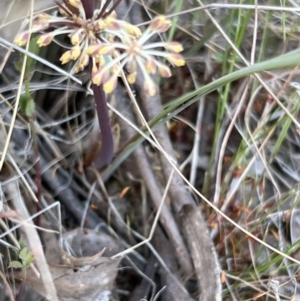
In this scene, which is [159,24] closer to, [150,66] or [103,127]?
[150,66]

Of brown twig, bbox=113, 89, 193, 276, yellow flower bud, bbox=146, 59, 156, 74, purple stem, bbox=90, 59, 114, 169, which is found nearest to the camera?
Answer: yellow flower bud, bbox=146, 59, 156, 74

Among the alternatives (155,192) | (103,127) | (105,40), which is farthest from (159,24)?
(155,192)

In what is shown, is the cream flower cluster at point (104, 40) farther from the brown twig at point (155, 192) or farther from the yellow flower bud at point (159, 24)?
the brown twig at point (155, 192)

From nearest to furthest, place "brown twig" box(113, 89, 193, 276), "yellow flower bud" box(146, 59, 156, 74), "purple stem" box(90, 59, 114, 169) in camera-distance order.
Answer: "yellow flower bud" box(146, 59, 156, 74) < "purple stem" box(90, 59, 114, 169) < "brown twig" box(113, 89, 193, 276)

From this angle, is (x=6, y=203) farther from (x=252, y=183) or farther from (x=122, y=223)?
(x=252, y=183)

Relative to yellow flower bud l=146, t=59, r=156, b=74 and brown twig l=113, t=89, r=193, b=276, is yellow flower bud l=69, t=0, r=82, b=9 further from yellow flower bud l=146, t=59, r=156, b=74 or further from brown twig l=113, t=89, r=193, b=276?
brown twig l=113, t=89, r=193, b=276

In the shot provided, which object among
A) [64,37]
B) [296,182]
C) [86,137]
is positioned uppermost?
[64,37]

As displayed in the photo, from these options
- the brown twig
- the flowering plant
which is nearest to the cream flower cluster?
the flowering plant

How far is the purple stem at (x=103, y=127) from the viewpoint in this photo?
0.64 m

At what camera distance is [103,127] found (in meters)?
0.71

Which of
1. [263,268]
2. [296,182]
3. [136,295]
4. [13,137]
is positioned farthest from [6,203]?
[296,182]

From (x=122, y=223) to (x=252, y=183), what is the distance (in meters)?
0.26

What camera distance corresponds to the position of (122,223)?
3.06ft

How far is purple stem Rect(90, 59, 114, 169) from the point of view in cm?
64
